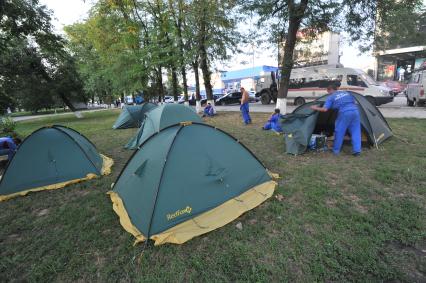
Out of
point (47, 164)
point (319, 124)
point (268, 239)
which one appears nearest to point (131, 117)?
point (47, 164)

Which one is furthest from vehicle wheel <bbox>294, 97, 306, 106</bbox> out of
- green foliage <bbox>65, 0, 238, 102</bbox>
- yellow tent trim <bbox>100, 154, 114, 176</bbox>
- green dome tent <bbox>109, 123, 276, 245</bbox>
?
green dome tent <bbox>109, 123, 276, 245</bbox>

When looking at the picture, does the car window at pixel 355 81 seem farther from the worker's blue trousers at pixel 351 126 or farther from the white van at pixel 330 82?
the worker's blue trousers at pixel 351 126

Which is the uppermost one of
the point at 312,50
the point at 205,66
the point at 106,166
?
the point at 312,50

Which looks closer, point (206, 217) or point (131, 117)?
point (206, 217)

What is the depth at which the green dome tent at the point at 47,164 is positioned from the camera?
4.93 metres

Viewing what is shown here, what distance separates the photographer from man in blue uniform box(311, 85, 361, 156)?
561cm

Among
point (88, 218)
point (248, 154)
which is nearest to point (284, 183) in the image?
point (248, 154)

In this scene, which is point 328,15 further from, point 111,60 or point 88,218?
point 111,60

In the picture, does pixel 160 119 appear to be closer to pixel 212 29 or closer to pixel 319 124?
pixel 319 124

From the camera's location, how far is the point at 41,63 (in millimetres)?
17594

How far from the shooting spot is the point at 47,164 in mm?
5152

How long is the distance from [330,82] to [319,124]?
424 inches

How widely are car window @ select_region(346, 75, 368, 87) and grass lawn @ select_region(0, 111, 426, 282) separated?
1102 cm

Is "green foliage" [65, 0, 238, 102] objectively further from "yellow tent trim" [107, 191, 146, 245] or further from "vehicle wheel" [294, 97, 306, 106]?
"yellow tent trim" [107, 191, 146, 245]
